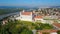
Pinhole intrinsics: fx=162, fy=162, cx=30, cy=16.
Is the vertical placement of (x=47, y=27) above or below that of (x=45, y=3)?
below

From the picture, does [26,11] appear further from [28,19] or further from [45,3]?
[45,3]

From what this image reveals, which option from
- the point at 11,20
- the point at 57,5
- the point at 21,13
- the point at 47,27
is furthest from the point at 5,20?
the point at 57,5

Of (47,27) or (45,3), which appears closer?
(47,27)

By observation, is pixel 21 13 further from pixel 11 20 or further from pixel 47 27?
pixel 47 27

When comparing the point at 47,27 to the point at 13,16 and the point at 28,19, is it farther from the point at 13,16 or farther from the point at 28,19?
the point at 13,16

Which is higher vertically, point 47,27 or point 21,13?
point 21,13

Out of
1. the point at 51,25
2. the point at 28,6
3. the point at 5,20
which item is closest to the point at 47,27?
the point at 51,25

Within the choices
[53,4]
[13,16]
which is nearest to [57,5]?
[53,4]
